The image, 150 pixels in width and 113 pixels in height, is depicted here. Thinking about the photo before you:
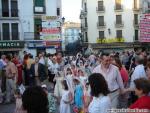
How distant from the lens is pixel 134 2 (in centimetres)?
7569

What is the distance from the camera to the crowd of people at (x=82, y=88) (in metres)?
5.35

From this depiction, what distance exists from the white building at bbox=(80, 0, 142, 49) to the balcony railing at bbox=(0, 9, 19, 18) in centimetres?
2550

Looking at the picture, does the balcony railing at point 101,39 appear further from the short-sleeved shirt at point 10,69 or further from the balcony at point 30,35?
the short-sleeved shirt at point 10,69

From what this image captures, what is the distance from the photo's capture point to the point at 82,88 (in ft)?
35.1

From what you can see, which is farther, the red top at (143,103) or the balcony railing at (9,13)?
the balcony railing at (9,13)

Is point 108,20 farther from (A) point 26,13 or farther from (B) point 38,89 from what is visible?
(B) point 38,89

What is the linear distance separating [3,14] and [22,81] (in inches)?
1275

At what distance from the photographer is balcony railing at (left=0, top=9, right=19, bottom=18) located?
166 ft

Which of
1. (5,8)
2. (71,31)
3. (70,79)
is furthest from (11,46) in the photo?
(71,31)

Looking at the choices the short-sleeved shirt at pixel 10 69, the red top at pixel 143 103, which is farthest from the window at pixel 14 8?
the red top at pixel 143 103

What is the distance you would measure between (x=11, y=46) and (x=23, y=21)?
3018 millimetres

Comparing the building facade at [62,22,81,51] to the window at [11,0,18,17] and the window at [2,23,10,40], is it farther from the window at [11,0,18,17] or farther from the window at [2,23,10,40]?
the window at [2,23,10,40]

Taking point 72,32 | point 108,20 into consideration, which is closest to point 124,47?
point 108,20

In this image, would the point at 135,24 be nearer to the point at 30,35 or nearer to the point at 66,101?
the point at 30,35
